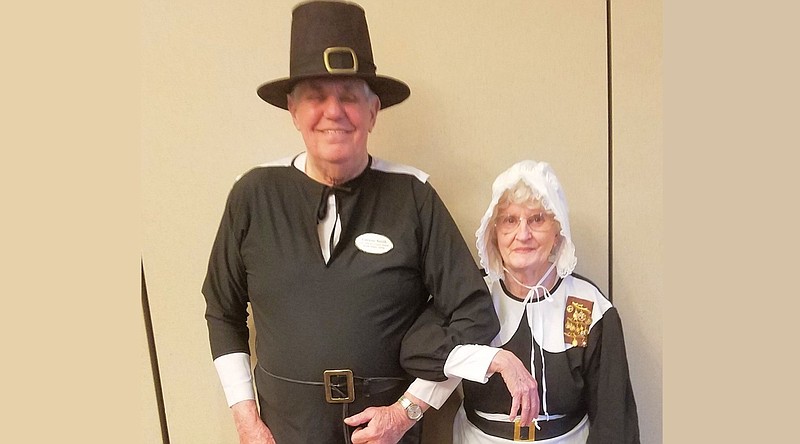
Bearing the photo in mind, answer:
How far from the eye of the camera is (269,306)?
1.28 meters

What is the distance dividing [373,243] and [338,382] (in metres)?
0.27

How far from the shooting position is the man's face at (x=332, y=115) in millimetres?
1204

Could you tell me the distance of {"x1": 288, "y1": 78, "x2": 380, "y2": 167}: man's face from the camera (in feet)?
3.95

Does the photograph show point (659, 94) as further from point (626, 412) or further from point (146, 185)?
point (146, 185)

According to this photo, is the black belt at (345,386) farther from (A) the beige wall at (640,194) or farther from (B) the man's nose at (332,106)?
(A) the beige wall at (640,194)

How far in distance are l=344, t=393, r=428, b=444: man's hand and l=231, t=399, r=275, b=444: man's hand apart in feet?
0.57

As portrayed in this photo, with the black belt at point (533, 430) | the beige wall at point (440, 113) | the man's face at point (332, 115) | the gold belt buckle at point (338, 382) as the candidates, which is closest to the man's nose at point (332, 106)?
the man's face at point (332, 115)

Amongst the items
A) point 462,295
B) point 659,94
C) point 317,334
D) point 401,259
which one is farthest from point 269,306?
point 659,94

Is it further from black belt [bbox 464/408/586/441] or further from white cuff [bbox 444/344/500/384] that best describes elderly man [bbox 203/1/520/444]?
black belt [bbox 464/408/586/441]

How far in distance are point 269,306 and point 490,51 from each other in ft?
2.38

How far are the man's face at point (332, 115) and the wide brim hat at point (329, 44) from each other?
29 mm

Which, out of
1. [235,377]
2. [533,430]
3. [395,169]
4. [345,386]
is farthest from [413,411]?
[395,169]

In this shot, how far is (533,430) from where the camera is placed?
1337 millimetres

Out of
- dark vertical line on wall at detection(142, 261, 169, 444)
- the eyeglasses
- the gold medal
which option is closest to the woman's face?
the eyeglasses
